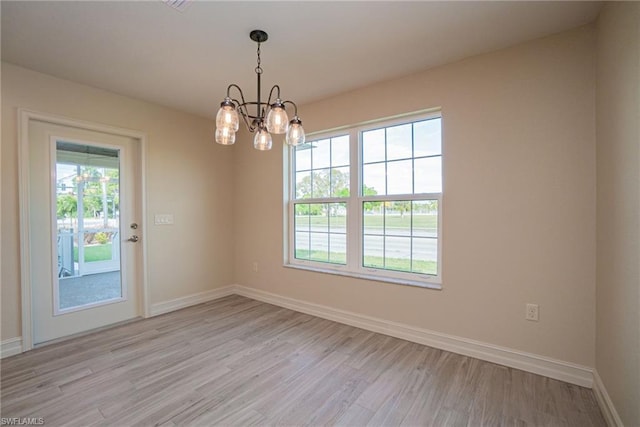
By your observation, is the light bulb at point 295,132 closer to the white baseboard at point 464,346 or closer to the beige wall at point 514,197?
the beige wall at point 514,197

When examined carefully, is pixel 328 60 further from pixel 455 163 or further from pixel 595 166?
pixel 595 166

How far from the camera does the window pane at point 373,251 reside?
305 centimetres

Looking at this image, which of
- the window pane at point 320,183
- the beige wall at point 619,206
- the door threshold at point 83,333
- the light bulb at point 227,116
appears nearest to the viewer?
the beige wall at point 619,206

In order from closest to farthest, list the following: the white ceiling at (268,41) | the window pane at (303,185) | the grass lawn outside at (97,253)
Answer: the white ceiling at (268,41) < the grass lawn outside at (97,253) < the window pane at (303,185)

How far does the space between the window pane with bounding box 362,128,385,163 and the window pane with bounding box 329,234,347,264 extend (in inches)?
36.6

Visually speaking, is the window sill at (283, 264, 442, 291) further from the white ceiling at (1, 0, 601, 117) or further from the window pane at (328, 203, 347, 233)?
→ the white ceiling at (1, 0, 601, 117)

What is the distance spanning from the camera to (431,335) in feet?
8.60

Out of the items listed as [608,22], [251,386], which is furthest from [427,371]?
[608,22]

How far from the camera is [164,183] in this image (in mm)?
3555

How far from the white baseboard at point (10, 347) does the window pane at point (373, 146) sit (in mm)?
3647

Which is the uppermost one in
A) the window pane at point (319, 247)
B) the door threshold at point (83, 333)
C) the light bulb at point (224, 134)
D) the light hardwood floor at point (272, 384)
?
the light bulb at point (224, 134)

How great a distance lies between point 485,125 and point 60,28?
10.8 ft

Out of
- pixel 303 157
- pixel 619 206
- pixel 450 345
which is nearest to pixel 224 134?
pixel 303 157

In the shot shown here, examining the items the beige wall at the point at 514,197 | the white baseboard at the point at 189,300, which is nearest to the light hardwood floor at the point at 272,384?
the beige wall at the point at 514,197
